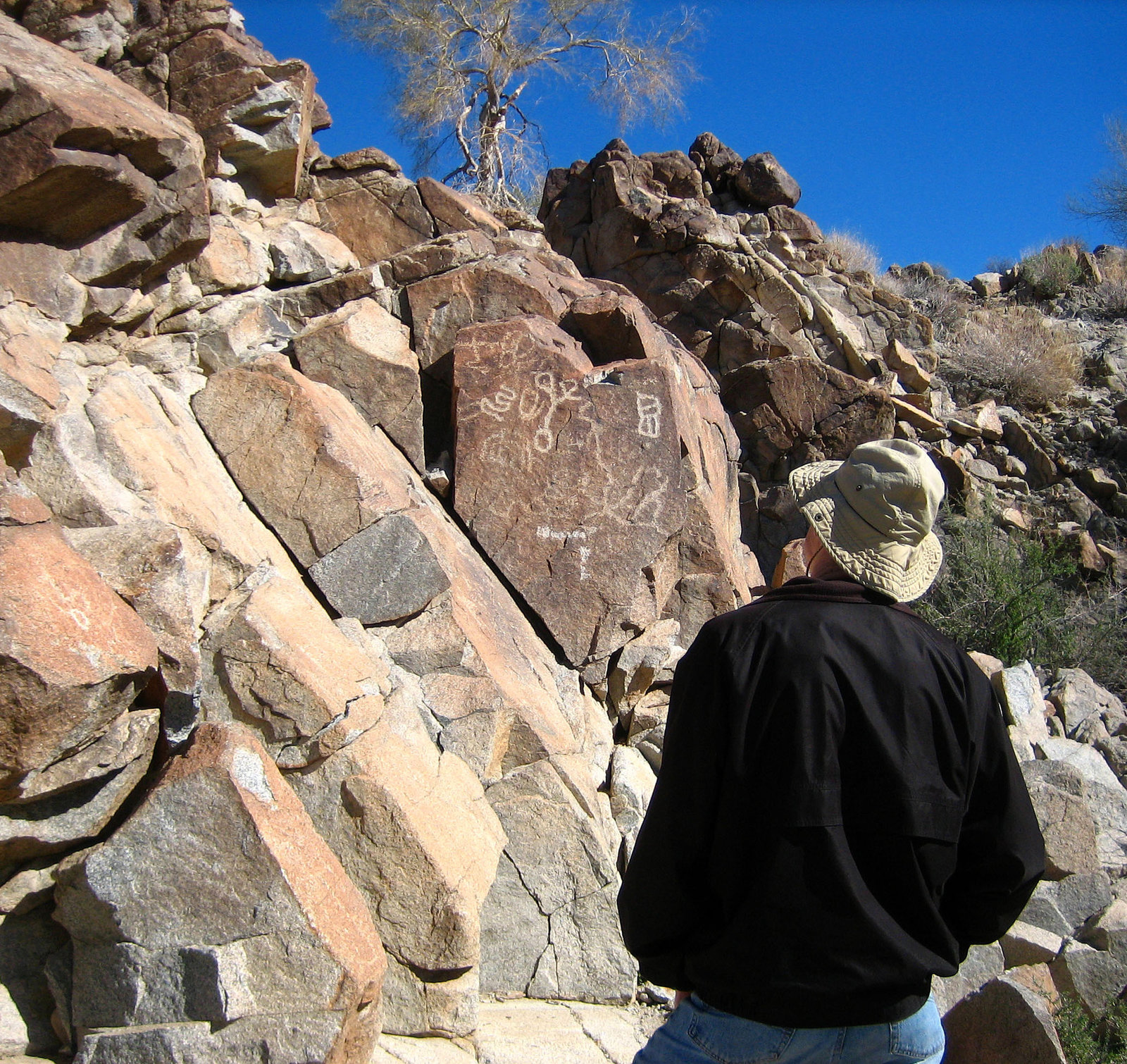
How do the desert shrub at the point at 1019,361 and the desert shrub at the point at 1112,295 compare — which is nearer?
the desert shrub at the point at 1019,361

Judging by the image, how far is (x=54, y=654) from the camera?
2.31 m

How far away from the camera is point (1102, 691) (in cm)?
690

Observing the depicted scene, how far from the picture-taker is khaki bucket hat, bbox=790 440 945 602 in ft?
5.44

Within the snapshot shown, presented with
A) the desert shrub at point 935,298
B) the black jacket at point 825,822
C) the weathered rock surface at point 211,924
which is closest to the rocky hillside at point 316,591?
the weathered rock surface at point 211,924

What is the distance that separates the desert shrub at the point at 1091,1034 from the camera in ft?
11.1

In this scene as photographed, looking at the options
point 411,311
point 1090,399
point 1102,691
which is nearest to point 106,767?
point 411,311

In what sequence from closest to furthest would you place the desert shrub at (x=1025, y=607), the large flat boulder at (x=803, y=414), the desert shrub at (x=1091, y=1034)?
the desert shrub at (x=1091, y=1034) → the desert shrub at (x=1025, y=607) → the large flat boulder at (x=803, y=414)

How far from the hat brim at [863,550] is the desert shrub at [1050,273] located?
15.6 metres

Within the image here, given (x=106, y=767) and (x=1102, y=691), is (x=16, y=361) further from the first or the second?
(x=1102, y=691)

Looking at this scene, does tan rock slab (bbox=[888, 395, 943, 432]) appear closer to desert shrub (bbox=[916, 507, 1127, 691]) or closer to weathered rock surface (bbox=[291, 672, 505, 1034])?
desert shrub (bbox=[916, 507, 1127, 691])

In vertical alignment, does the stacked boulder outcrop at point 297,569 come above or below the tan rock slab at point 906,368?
below

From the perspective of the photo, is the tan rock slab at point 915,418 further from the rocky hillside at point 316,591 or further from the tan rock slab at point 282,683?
the tan rock slab at point 282,683

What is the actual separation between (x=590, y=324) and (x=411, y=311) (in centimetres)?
115

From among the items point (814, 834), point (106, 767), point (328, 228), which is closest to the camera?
point (814, 834)
